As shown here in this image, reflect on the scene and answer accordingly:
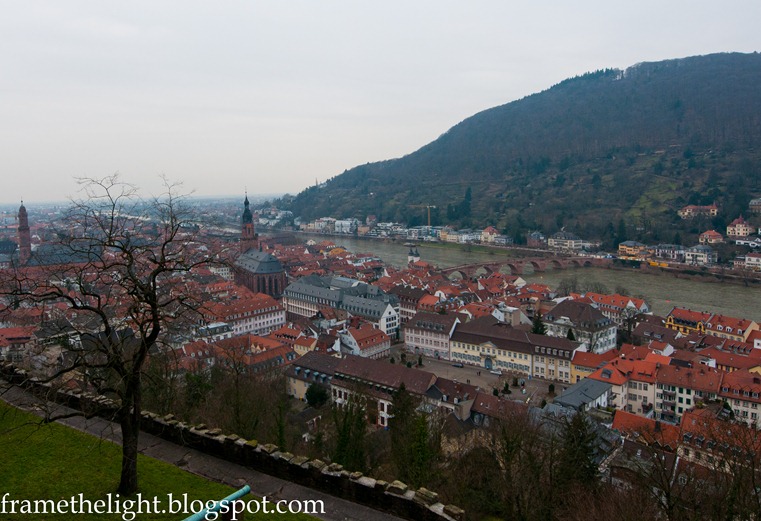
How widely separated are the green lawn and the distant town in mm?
1069

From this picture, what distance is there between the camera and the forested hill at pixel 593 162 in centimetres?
9462

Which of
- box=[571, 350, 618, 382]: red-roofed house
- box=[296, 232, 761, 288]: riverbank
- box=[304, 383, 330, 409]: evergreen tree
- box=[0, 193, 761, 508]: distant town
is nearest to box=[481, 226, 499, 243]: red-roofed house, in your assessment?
box=[296, 232, 761, 288]: riverbank

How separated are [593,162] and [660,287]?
7598 centimetres

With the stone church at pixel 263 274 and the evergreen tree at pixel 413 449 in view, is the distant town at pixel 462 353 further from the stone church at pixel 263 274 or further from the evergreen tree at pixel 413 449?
the evergreen tree at pixel 413 449

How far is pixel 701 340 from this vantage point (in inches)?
1161

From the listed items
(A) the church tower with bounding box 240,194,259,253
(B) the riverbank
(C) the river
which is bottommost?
(C) the river

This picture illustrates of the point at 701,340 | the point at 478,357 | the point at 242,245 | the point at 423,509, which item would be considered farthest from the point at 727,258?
the point at 423,509

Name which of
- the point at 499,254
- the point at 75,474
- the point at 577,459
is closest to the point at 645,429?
the point at 577,459

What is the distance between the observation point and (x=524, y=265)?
69.0 m

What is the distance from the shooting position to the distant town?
1361 centimetres

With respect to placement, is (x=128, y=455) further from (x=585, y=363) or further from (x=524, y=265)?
(x=524, y=265)

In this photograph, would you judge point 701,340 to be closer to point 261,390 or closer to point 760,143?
point 261,390

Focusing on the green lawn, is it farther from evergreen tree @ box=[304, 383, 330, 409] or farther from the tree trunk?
evergreen tree @ box=[304, 383, 330, 409]

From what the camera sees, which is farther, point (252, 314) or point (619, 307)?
point (619, 307)
